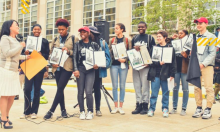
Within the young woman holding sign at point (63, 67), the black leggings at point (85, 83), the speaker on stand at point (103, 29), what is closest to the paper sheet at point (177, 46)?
the black leggings at point (85, 83)

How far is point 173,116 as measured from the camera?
6.39 m

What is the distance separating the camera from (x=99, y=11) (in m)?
23.6

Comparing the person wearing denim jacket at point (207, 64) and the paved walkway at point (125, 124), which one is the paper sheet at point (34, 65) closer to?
the paved walkway at point (125, 124)

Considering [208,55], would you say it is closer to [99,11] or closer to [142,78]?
[142,78]

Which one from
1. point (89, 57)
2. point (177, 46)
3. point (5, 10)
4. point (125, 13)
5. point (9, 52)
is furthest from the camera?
point (5, 10)

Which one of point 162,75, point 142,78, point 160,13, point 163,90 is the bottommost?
point 163,90

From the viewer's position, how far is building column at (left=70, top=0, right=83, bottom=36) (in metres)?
24.8

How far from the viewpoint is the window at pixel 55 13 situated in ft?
85.6

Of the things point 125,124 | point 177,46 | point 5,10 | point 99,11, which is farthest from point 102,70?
point 5,10

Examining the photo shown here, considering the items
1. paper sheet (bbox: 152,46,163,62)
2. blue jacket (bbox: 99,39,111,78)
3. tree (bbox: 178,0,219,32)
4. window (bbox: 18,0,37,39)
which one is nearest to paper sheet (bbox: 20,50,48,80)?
blue jacket (bbox: 99,39,111,78)

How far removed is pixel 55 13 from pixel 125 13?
8.84 meters

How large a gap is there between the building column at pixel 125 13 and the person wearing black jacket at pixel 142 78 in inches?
565

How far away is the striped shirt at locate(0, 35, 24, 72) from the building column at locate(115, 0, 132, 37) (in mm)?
16235

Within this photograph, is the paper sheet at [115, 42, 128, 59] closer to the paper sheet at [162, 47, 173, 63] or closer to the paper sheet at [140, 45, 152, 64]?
the paper sheet at [140, 45, 152, 64]
